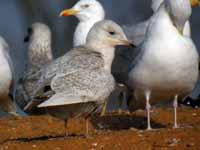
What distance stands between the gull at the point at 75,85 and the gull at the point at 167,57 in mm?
545

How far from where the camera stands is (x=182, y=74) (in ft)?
41.0

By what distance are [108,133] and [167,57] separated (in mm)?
1088

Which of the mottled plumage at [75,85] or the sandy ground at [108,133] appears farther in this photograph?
the mottled plumage at [75,85]

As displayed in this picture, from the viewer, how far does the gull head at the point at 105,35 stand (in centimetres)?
1247

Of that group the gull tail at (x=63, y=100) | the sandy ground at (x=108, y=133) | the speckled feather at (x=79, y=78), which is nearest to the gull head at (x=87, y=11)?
the sandy ground at (x=108, y=133)

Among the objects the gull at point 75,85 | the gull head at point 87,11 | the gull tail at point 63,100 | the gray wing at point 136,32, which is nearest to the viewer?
the gull tail at point 63,100

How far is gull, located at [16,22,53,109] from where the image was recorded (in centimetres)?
1460

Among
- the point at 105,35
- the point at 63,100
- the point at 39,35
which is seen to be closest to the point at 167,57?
the point at 105,35

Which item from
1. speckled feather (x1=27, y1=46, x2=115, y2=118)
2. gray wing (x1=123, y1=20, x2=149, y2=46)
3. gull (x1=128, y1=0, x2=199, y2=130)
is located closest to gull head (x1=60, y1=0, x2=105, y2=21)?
gray wing (x1=123, y1=20, x2=149, y2=46)

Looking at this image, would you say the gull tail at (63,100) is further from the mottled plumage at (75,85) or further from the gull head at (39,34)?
the gull head at (39,34)

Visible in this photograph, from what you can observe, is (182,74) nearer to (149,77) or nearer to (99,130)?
(149,77)

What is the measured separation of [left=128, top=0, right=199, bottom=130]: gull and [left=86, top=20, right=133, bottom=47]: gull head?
0.31m

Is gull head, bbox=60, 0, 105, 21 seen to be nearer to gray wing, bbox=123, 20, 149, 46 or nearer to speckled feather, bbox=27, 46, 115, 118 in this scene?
gray wing, bbox=123, 20, 149, 46

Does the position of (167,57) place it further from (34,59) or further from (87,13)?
(87,13)
